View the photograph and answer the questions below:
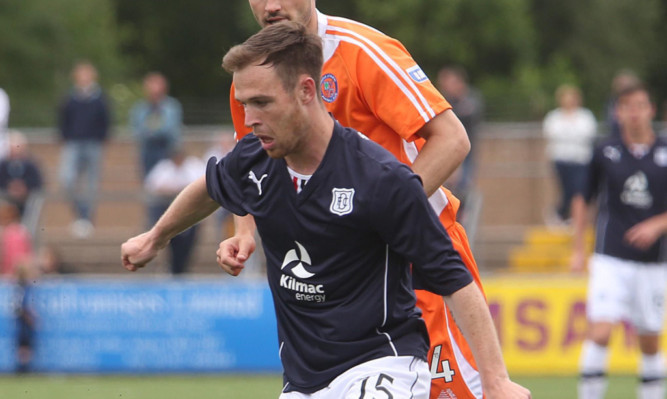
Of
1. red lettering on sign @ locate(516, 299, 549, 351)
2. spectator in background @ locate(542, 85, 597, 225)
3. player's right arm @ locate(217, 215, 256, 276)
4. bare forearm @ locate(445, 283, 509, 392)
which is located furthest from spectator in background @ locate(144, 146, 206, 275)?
bare forearm @ locate(445, 283, 509, 392)

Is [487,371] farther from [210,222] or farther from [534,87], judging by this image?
[534,87]

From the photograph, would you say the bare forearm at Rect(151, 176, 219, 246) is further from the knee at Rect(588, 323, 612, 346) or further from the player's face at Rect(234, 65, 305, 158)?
the knee at Rect(588, 323, 612, 346)

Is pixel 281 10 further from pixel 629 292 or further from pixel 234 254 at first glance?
pixel 629 292

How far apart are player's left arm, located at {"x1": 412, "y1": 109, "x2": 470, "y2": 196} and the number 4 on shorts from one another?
705 millimetres

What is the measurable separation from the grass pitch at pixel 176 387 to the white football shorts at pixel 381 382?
726 cm

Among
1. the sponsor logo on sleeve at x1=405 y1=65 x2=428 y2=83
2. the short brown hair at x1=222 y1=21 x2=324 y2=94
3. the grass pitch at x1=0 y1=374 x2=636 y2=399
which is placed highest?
the short brown hair at x1=222 y1=21 x2=324 y2=94

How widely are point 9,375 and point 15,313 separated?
2.42ft

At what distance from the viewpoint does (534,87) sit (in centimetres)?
4672

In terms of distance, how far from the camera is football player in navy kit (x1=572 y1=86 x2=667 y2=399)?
31.8ft

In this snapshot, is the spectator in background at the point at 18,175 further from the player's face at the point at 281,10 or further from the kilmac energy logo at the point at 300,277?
the kilmac energy logo at the point at 300,277

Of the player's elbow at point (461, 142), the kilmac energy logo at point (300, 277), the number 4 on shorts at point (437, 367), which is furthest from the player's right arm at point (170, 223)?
the number 4 on shorts at point (437, 367)

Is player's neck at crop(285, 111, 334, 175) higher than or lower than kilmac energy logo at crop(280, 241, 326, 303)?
higher

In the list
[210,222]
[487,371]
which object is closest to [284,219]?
[487,371]

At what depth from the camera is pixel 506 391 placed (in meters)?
4.03
